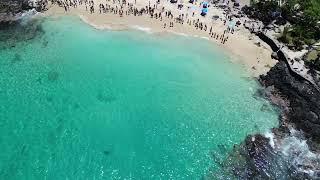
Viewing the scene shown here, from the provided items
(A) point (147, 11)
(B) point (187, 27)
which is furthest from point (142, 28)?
(B) point (187, 27)

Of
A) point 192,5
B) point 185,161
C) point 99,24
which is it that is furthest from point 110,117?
point 192,5

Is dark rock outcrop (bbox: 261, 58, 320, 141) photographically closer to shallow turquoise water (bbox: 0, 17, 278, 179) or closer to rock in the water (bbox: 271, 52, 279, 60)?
rock in the water (bbox: 271, 52, 279, 60)

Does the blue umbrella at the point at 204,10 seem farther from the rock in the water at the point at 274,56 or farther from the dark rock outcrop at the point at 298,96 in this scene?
the dark rock outcrop at the point at 298,96

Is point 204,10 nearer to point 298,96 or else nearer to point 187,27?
point 187,27

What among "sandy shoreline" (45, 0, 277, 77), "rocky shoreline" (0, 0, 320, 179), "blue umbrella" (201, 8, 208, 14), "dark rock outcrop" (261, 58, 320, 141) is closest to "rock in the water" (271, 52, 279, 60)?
"rocky shoreline" (0, 0, 320, 179)

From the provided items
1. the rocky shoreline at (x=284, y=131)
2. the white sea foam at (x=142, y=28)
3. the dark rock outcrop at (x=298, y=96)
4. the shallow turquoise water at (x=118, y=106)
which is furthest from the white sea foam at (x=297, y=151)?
the white sea foam at (x=142, y=28)

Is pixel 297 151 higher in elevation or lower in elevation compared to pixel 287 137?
lower
